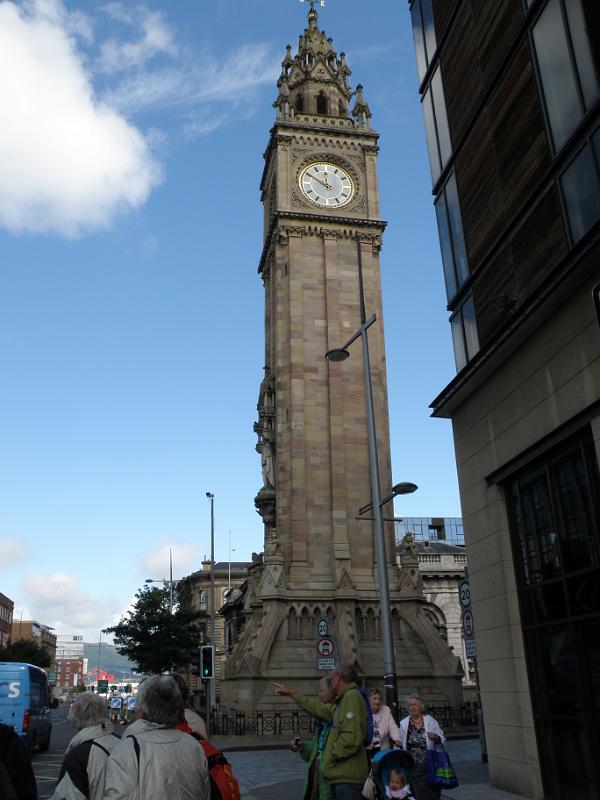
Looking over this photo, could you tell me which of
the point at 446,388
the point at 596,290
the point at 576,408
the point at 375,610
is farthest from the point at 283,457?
the point at 596,290

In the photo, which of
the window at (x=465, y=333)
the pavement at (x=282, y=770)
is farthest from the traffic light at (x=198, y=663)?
the window at (x=465, y=333)

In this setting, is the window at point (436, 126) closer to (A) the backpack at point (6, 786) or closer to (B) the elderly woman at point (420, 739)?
(B) the elderly woman at point (420, 739)

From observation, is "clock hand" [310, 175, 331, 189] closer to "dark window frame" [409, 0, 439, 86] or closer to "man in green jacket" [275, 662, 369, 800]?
"dark window frame" [409, 0, 439, 86]

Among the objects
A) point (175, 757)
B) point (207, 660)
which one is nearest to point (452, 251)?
point (207, 660)

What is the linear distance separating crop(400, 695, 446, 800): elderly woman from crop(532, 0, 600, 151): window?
9.75m

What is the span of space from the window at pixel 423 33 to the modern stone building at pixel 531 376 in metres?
1.82

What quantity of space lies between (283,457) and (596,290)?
32.0 metres

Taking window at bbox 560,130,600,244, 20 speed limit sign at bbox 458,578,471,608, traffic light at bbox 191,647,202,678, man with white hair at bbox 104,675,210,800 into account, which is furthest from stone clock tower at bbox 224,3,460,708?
man with white hair at bbox 104,675,210,800

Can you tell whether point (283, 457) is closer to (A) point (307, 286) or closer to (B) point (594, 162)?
(A) point (307, 286)

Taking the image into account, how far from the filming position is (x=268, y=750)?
83.6 ft

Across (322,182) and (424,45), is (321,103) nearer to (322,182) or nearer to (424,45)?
(322,182)

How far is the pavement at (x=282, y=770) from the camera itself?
13.6 m

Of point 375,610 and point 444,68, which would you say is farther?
point 375,610

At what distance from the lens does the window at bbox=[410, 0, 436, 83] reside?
19.4 metres
